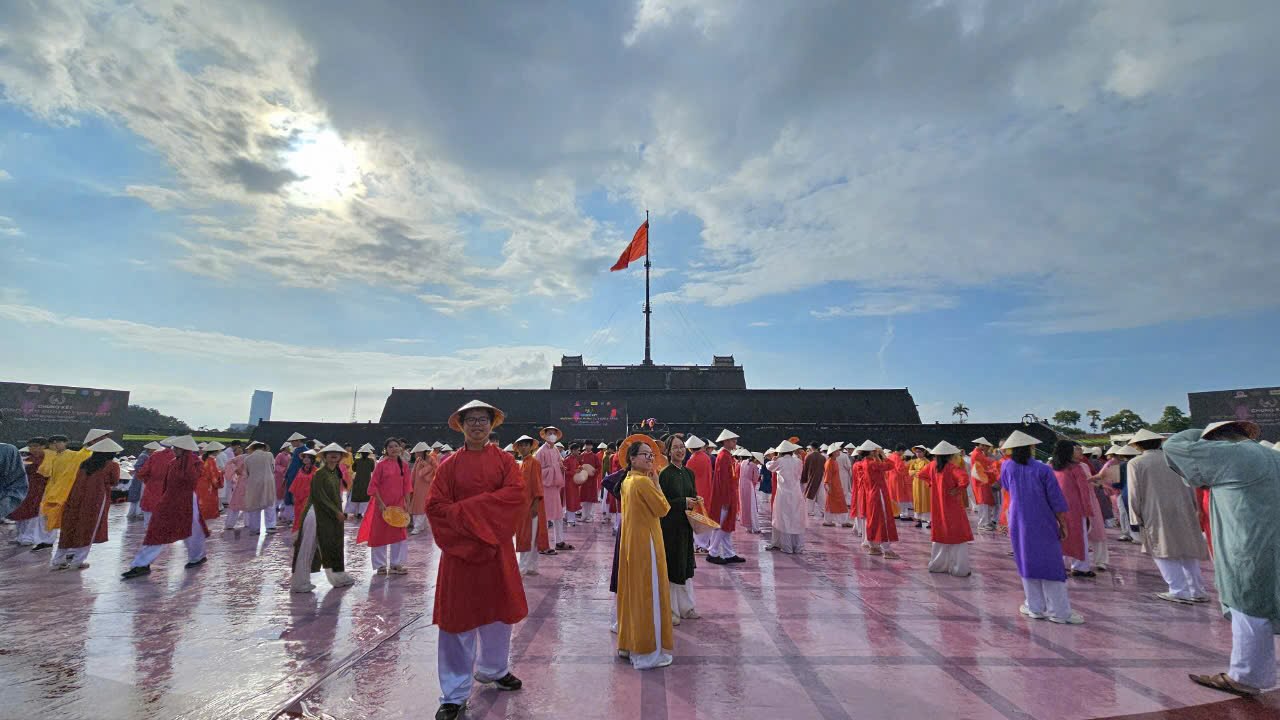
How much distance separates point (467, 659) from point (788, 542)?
6726 mm

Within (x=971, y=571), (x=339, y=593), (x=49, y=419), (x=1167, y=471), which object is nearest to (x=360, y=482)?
(x=339, y=593)

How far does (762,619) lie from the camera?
5.09m

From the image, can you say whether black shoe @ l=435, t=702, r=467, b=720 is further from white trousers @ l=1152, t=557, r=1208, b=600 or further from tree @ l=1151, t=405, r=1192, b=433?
tree @ l=1151, t=405, r=1192, b=433

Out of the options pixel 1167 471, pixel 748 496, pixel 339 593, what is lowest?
pixel 339 593

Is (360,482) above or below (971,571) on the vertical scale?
above

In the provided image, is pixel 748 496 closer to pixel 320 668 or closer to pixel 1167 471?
pixel 1167 471

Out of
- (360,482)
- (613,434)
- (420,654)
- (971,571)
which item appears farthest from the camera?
(613,434)

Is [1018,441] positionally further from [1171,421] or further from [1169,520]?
[1171,421]

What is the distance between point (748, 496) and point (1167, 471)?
262 inches

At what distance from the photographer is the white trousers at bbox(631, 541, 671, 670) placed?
383 centimetres

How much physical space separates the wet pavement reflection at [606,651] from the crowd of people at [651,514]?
1.12 ft

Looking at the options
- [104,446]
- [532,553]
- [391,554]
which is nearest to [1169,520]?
[532,553]

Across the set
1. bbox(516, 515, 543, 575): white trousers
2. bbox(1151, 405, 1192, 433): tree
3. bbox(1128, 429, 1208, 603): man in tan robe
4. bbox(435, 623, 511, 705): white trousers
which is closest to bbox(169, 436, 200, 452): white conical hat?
bbox(516, 515, 543, 575): white trousers

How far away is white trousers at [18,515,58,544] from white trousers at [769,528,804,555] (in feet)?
42.7
